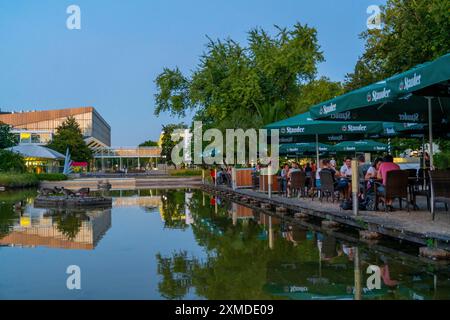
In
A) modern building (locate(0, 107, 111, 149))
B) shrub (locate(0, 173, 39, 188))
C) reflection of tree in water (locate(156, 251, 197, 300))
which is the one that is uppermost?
modern building (locate(0, 107, 111, 149))

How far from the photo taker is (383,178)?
39.9 ft

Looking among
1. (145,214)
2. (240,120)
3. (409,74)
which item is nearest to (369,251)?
(409,74)

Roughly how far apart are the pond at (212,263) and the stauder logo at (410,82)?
103 inches

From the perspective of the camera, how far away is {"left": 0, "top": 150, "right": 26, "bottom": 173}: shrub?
47156 millimetres

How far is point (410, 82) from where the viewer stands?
29.2 ft

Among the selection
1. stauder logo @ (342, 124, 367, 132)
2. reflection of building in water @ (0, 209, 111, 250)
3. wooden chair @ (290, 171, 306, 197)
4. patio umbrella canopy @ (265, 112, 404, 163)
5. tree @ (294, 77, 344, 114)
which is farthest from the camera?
tree @ (294, 77, 344, 114)

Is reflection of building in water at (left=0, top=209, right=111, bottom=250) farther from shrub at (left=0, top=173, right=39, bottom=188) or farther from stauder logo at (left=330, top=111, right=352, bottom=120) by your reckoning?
shrub at (left=0, top=173, right=39, bottom=188)

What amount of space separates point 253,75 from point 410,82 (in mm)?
26605

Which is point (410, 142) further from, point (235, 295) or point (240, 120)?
point (235, 295)

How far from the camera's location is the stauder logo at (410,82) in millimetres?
8616

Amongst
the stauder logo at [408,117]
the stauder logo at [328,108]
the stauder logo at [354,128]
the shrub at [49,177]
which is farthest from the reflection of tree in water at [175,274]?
the shrub at [49,177]

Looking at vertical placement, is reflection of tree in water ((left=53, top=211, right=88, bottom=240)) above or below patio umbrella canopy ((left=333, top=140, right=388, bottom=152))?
below

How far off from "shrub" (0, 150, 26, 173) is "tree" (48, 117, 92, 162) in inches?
1323

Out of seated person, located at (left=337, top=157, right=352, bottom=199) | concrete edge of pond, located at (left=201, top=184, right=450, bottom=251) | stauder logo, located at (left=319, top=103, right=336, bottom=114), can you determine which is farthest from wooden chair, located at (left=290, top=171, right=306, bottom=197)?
stauder logo, located at (left=319, top=103, right=336, bottom=114)
